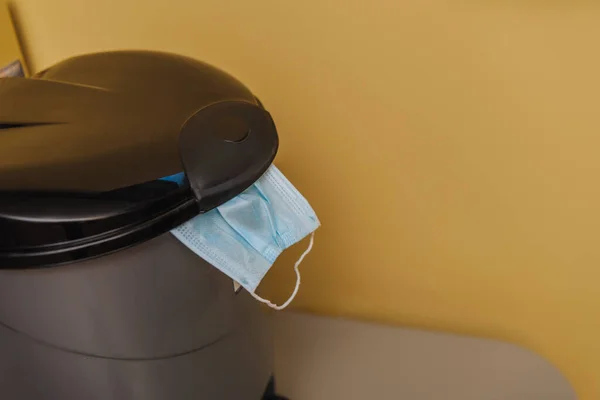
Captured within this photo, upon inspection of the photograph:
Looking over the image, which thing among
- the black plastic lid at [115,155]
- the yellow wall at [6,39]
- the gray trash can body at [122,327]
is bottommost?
the gray trash can body at [122,327]

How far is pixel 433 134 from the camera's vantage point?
819mm

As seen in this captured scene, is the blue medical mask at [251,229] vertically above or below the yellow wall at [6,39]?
below

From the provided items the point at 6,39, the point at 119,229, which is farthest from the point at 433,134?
the point at 6,39

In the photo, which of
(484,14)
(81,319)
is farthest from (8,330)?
(484,14)

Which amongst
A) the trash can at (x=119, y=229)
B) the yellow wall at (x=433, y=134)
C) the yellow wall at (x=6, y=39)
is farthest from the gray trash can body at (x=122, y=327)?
the yellow wall at (x=6, y=39)

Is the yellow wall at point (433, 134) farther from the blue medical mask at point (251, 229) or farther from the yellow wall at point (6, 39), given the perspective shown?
the blue medical mask at point (251, 229)

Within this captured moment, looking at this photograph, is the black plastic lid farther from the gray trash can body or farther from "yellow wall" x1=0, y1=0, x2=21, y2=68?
"yellow wall" x1=0, y1=0, x2=21, y2=68

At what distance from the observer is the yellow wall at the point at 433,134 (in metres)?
0.75

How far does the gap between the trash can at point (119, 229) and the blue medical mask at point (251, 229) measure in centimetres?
2

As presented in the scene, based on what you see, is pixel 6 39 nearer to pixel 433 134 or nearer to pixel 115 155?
pixel 115 155

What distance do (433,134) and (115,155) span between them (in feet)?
1.54

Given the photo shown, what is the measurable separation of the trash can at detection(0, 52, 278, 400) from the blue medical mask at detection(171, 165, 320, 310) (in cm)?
2

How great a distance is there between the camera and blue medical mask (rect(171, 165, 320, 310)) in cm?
52

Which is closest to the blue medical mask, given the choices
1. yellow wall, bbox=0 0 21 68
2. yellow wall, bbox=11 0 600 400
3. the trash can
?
the trash can
